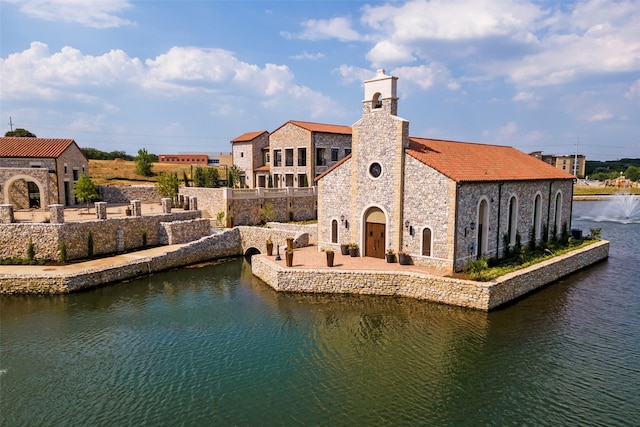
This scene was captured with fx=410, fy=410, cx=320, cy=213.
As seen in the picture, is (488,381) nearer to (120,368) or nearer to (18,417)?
(120,368)

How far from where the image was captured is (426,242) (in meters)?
22.8

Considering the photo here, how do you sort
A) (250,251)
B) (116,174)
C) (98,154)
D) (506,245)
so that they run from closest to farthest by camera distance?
1. (506,245)
2. (250,251)
3. (116,174)
4. (98,154)

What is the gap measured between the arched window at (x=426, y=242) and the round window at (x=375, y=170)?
4460mm

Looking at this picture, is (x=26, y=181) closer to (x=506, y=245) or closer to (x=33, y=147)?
(x=33, y=147)

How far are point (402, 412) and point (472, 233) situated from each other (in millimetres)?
13120

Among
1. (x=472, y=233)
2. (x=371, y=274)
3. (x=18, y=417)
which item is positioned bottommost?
(x=18, y=417)

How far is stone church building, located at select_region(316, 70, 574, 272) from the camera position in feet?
72.6

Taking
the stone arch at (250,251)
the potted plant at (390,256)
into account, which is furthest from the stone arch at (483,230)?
the stone arch at (250,251)

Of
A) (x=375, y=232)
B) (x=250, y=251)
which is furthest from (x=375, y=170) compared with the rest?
(x=250, y=251)

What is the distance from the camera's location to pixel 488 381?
548 inches

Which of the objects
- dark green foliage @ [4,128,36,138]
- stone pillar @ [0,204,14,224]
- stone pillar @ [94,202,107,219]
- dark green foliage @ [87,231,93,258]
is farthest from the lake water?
dark green foliage @ [4,128,36,138]

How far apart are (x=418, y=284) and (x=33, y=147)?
39040mm

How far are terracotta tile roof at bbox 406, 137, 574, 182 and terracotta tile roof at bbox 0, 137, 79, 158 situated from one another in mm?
34335

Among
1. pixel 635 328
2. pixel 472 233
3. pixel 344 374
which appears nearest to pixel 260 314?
pixel 344 374
